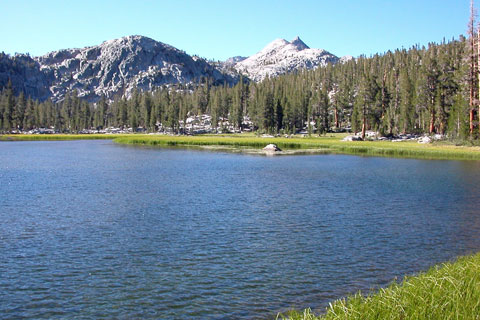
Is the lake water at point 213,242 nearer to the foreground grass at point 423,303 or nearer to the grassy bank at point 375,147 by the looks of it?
the foreground grass at point 423,303

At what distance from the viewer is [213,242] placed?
67.1 ft

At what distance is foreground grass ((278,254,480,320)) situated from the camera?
9875 millimetres

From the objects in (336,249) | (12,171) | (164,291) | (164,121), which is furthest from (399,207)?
(164,121)

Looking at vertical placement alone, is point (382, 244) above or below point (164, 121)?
below

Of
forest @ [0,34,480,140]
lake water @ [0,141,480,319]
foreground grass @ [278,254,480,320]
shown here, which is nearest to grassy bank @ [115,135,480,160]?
forest @ [0,34,480,140]

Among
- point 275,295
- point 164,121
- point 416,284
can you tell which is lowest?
point 275,295

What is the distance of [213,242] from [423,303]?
11550 millimetres

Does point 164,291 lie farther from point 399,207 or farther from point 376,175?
point 376,175

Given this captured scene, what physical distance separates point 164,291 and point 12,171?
137ft

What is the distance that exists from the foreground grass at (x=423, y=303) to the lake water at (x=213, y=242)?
2981mm

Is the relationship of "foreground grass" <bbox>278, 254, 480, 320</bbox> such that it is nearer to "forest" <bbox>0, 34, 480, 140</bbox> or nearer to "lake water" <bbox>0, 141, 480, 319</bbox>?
"lake water" <bbox>0, 141, 480, 319</bbox>

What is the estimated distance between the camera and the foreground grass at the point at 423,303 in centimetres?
988

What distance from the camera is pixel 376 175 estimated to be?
46.9 metres

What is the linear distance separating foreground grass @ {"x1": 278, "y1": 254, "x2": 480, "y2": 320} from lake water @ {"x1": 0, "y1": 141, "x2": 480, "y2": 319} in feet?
9.78
